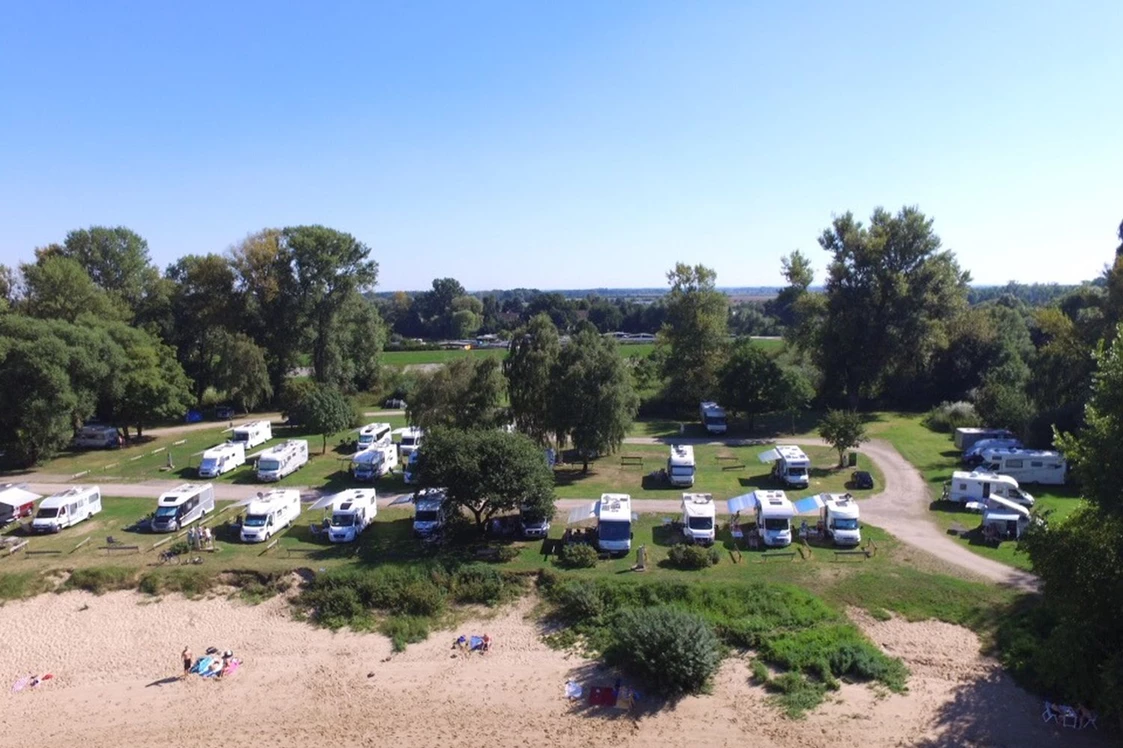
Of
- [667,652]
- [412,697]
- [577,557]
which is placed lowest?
[412,697]

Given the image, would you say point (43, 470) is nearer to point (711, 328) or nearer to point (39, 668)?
point (39, 668)

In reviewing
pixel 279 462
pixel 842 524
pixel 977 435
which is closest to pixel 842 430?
pixel 977 435

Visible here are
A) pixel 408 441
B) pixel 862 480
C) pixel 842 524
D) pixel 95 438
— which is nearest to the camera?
pixel 842 524

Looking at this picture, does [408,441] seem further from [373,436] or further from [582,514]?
[582,514]

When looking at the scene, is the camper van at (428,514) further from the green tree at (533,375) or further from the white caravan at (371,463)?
the white caravan at (371,463)

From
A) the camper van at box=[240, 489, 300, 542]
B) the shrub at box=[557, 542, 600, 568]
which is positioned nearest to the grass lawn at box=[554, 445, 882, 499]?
the shrub at box=[557, 542, 600, 568]

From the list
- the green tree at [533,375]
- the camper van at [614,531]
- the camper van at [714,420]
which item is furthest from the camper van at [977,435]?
the camper van at [614,531]

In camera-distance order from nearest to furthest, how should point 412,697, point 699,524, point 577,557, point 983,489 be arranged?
point 412,697, point 577,557, point 699,524, point 983,489
